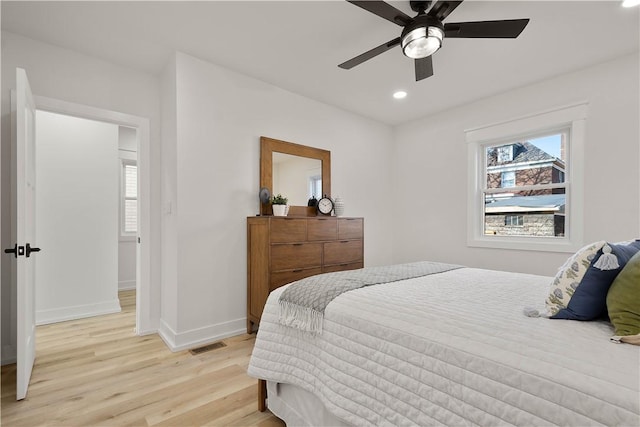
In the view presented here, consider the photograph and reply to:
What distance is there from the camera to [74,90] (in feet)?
8.80

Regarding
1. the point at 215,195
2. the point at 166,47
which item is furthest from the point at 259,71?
the point at 215,195

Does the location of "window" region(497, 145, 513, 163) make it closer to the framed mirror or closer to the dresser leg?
the framed mirror

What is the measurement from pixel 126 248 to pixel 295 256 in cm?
361

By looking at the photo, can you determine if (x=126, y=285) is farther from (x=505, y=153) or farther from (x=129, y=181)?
(x=505, y=153)

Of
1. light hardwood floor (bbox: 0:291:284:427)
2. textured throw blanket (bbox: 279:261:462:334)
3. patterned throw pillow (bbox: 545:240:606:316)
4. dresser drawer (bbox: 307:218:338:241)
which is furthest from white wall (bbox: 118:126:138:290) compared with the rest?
patterned throw pillow (bbox: 545:240:606:316)

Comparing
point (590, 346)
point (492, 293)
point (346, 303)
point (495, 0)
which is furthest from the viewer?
point (495, 0)

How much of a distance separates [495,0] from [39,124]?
14.6 feet

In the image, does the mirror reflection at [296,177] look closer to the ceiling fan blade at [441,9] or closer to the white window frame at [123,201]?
the ceiling fan blade at [441,9]

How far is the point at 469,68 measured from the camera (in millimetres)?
2957

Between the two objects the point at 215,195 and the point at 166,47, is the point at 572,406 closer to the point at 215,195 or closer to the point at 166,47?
the point at 215,195

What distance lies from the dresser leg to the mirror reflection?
1940 mm

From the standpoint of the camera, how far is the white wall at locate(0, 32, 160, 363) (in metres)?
2.41

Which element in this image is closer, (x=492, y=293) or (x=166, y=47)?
(x=492, y=293)

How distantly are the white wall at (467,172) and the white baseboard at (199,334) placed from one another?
8.53 ft
